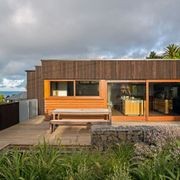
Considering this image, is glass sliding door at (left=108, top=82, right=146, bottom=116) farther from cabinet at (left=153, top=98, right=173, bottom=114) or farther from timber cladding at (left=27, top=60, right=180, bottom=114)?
cabinet at (left=153, top=98, right=173, bottom=114)

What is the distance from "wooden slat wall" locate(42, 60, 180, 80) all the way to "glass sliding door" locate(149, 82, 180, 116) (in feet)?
1.55

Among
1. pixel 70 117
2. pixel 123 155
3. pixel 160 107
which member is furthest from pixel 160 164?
pixel 160 107

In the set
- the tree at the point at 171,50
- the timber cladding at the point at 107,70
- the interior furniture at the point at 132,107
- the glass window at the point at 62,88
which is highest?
the tree at the point at 171,50

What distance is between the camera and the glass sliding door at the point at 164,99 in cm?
1870

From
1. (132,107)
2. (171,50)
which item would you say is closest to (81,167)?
(132,107)

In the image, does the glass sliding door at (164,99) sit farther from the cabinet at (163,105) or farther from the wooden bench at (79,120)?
the wooden bench at (79,120)

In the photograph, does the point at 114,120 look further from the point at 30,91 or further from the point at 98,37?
the point at 98,37

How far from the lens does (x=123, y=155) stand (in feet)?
19.4

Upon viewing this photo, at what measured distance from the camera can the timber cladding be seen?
18.5m

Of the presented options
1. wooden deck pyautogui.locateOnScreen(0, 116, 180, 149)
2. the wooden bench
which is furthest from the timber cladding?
wooden deck pyautogui.locateOnScreen(0, 116, 180, 149)

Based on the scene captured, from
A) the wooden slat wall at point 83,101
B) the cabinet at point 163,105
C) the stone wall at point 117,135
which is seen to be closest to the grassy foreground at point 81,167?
the stone wall at point 117,135

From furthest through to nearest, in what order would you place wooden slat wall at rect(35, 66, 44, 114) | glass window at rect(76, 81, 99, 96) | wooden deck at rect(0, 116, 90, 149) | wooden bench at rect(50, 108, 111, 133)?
wooden slat wall at rect(35, 66, 44, 114) → glass window at rect(76, 81, 99, 96) → wooden bench at rect(50, 108, 111, 133) → wooden deck at rect(0, 116, 90, 149)

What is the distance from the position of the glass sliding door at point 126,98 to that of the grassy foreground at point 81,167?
1299 cm

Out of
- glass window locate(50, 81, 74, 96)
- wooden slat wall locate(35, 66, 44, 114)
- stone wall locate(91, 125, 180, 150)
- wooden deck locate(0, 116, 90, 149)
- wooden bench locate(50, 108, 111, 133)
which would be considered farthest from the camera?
wooden slat wall locate(35, 66, 44, 114)
